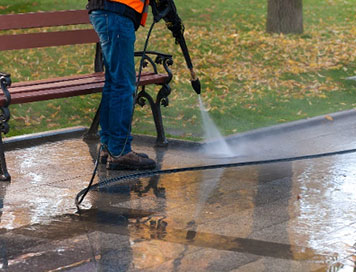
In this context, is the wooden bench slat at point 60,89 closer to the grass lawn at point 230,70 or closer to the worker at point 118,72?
the worker at point 118,72

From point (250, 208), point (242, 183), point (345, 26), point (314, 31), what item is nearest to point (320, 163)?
point (242, 183)

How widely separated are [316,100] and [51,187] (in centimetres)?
502

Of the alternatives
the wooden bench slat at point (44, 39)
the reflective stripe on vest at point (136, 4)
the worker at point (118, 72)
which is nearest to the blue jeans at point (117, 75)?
the worker at point (118, 72)

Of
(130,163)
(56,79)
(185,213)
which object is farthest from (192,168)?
(56,79)

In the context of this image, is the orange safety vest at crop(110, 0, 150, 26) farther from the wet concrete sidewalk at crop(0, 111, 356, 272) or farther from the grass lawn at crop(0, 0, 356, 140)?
the grass lawn at crop(0, 0, 356, 140)

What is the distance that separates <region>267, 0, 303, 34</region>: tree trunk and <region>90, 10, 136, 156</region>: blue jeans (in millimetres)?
10093

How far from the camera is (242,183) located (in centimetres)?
621

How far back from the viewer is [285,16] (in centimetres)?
1647

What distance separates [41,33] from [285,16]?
9.30 metres

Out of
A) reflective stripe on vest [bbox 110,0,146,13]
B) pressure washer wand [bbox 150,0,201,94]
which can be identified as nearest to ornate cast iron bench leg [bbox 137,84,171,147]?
pressure washer wand [bbox 150,0,201,94]

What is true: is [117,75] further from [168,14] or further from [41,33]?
[41,33]

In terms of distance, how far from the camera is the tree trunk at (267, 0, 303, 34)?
16.4 m

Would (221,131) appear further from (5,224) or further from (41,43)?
(5,224)

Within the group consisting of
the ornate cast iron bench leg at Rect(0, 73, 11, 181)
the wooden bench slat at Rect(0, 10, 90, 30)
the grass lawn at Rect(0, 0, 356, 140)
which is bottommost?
the grass lawn at Rect(0, 0, 356, 140)
